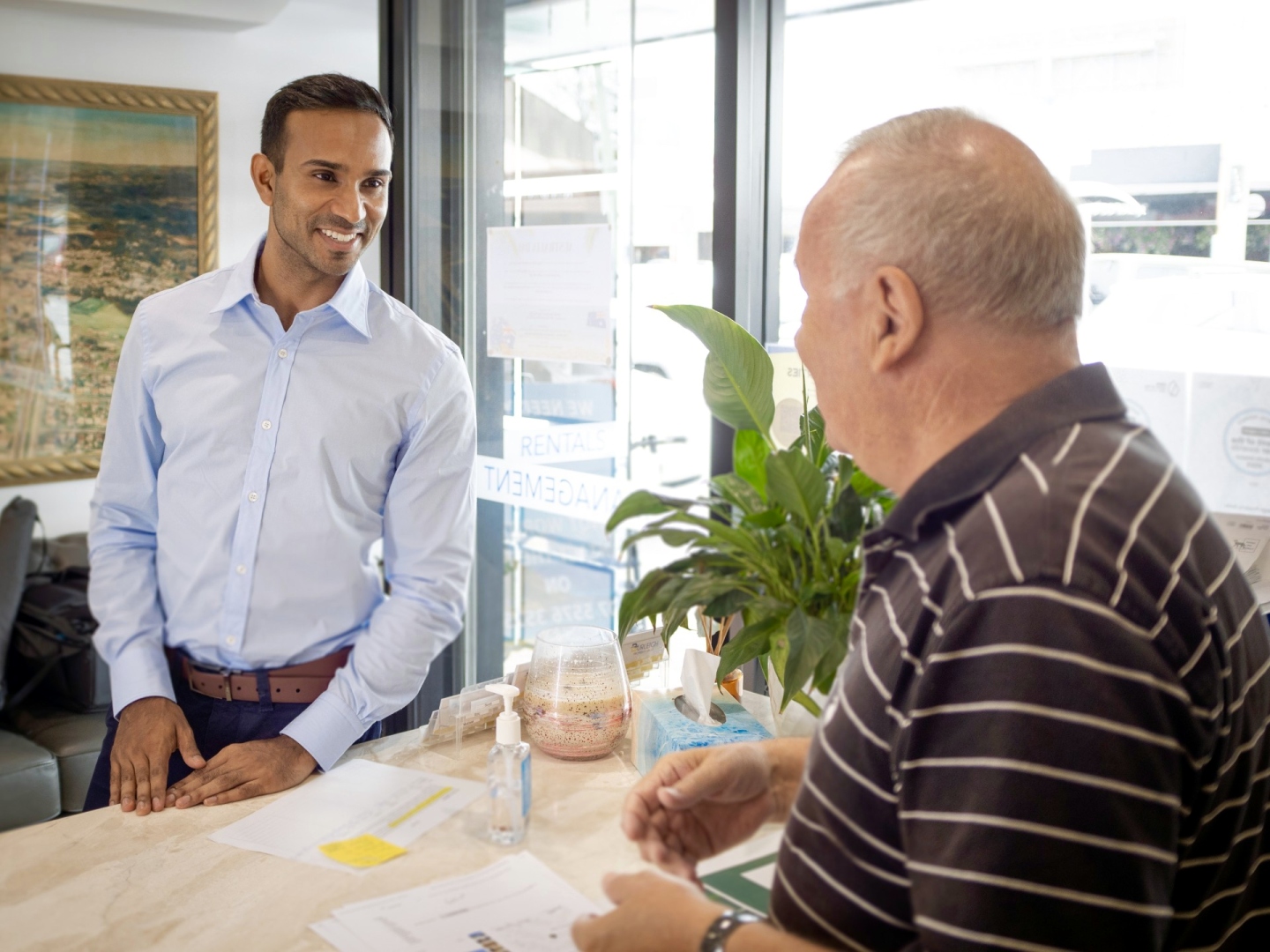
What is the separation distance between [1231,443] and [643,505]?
4.14 feet

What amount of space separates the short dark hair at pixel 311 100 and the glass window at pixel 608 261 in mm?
816

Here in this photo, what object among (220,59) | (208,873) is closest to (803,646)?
(208,873)

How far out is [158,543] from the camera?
6.81ft

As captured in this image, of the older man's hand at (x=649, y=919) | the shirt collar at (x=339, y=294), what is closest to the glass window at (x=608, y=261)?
the shirt collar at (x=339, y=294)

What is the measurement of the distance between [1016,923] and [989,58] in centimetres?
191

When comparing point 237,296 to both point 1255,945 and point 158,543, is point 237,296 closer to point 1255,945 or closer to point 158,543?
point 158,543

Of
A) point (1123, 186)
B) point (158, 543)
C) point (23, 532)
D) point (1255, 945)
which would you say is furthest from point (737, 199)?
point (23, 532)

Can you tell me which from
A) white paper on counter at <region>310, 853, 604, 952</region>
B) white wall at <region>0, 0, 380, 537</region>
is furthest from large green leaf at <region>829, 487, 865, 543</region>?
white wall at <region>0, 0, 380, 537</region>

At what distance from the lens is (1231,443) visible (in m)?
1.92

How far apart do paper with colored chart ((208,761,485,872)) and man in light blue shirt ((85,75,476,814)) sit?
32 cm

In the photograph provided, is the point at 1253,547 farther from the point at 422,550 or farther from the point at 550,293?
the point at 550,293

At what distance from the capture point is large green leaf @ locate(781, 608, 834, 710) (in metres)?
1.08

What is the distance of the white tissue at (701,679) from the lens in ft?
5.21

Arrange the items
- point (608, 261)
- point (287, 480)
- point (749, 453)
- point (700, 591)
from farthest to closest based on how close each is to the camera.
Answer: point (608, 261), point (287, 480), point (749, 453), point (700, 591)
